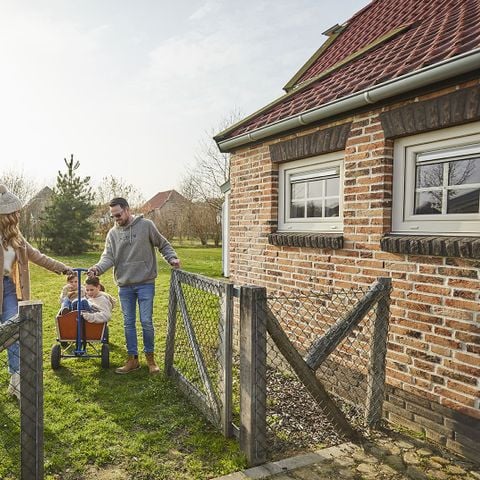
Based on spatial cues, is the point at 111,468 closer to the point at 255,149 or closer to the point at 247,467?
the point at 247,467

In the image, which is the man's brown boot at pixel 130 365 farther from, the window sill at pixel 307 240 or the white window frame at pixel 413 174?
the white window frame at pixel 413 174

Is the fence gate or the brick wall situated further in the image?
the fence gate

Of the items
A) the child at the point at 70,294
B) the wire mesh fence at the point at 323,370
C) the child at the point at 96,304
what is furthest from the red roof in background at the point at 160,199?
the wire mesh fence at the point at 323,370

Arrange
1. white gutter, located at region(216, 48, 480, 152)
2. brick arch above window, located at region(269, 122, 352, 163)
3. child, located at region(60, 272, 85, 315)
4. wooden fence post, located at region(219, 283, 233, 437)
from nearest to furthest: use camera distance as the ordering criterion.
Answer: white gutter, located at region(216, 48, 480, 152)
wooden fence post, located at region(219, 283, 233, 437)
brick arch above window, located at region(269, 122, 352, 163)
child, located at region(60, 272, 85, 315)

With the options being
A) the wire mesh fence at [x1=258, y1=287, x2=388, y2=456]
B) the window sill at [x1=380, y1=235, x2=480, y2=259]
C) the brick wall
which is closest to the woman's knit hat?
the wire mesh fence at [x1=258, y1=287, x2=388, y2=456]

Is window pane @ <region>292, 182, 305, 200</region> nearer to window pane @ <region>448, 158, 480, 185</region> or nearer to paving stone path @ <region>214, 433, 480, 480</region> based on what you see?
window pane @ <region>448, 158, 480, 185</region>

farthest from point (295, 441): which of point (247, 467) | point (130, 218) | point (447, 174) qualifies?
point (130, 218)

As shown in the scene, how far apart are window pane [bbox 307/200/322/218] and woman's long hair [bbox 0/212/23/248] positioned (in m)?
3.21

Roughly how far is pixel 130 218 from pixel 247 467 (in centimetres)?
302

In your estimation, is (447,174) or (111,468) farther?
(447,174)

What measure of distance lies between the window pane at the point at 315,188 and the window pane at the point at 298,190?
114 millimetres

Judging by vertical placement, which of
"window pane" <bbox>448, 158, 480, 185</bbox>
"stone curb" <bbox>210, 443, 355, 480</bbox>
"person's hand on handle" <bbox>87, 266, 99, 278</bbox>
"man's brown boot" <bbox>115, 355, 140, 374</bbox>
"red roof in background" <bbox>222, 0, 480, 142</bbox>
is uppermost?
"red roof in background" <bbox>222, 0, 480, 142</bbox>

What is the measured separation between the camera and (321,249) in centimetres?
445

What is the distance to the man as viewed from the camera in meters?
4.70
